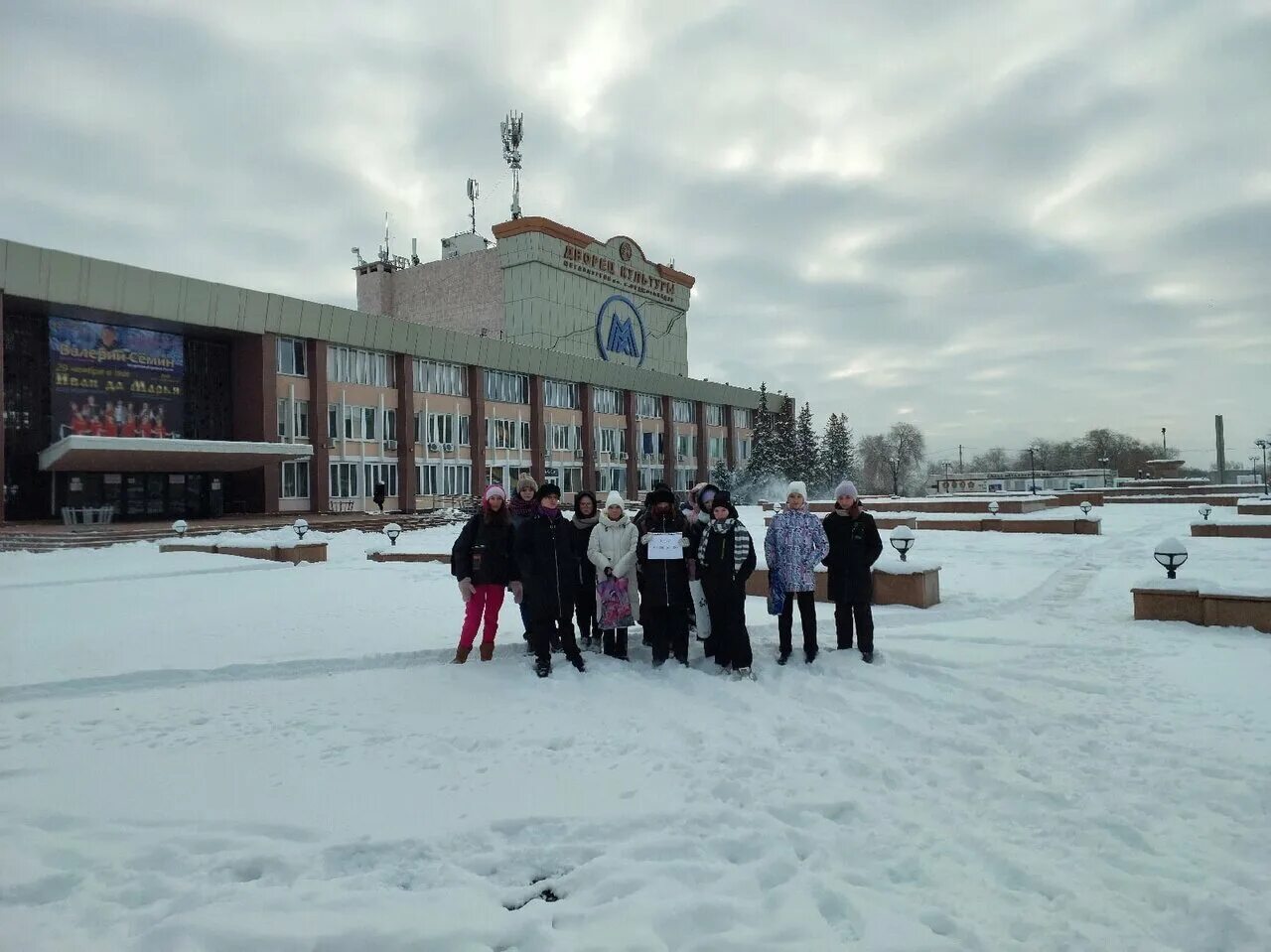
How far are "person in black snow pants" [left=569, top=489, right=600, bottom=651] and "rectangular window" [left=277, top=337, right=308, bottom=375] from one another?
30720 millimetres

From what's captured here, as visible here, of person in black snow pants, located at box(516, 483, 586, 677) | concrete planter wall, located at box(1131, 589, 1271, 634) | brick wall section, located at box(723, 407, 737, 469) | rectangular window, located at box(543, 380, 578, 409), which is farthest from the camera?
brick wall section, located at box(723, 407, 737, 469)

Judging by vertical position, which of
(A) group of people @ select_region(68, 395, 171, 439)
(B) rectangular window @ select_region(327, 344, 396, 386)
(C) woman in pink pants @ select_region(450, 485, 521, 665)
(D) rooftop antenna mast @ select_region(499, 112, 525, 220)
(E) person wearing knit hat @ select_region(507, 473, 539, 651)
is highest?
(D) rooftop antenna mast @ select_region(499, 112, 525, 220)

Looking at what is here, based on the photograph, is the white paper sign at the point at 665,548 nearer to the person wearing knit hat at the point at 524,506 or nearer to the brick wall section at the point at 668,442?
the person wearing knit hat at the point at 524,506

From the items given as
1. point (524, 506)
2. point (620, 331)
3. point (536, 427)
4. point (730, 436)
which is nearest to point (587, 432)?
point (536, 427)

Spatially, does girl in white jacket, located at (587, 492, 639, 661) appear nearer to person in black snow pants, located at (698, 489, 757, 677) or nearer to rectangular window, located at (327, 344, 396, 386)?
person in black snow pants, located at (698, 489, 757, 677)

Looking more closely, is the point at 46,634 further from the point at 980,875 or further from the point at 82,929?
the point at 980,875

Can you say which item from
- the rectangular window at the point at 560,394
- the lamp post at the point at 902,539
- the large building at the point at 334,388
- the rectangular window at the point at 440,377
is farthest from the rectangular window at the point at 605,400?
the lamp post at the point at 902,539

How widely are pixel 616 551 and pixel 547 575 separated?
2.38 ft

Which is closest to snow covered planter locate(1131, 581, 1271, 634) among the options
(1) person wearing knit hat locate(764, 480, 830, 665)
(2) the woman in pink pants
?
(1) person wearing knit hat locate(764, 480, 830, 665)

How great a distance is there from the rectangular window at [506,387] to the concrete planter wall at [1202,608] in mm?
38489

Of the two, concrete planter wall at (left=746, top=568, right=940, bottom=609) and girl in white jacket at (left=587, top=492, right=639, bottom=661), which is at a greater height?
girl in white jacket at (left=587, top=492, right=639, bottom=661)

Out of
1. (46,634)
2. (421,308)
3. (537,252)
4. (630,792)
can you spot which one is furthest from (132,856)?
(421,308)

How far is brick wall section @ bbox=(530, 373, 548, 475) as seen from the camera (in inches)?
1831

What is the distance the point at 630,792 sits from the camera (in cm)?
435
